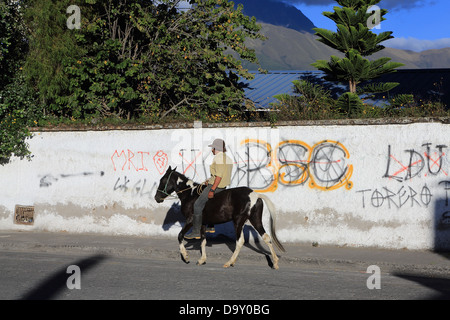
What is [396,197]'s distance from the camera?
10828 millimetres

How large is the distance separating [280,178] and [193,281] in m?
4.29

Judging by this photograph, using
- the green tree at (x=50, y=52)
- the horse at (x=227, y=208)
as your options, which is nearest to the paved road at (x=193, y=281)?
the horse at (x=227, y=208)

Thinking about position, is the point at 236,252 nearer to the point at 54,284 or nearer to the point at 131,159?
the point at 54,284

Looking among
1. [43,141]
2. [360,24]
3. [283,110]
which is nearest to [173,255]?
[283,110]

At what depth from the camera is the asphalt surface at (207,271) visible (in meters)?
7.25

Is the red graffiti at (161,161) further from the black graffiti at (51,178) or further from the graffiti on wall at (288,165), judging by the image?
the black graffiti at (51,178)

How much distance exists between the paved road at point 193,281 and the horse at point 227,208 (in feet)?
1.49

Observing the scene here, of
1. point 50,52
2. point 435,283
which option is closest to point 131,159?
point 50,52

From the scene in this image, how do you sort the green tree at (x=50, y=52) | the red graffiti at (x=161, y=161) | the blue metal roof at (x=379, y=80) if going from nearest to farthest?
the red graffiti at (x=161, y=161), the green tree at (x=50, y=52), the blue metal roof at (x=379, y=80)

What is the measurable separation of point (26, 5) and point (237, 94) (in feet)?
24.1

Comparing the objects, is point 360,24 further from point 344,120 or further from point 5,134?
point 5,134

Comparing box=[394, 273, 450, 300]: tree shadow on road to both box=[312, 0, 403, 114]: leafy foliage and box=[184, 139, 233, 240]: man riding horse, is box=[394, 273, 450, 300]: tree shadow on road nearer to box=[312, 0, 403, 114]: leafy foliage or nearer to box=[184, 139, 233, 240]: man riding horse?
box=[184, 139, 233, 240]: man riding horse

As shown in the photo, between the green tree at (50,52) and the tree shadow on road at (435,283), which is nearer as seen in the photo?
the tree shadow on road at (435,283)

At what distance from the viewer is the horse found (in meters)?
9.34
